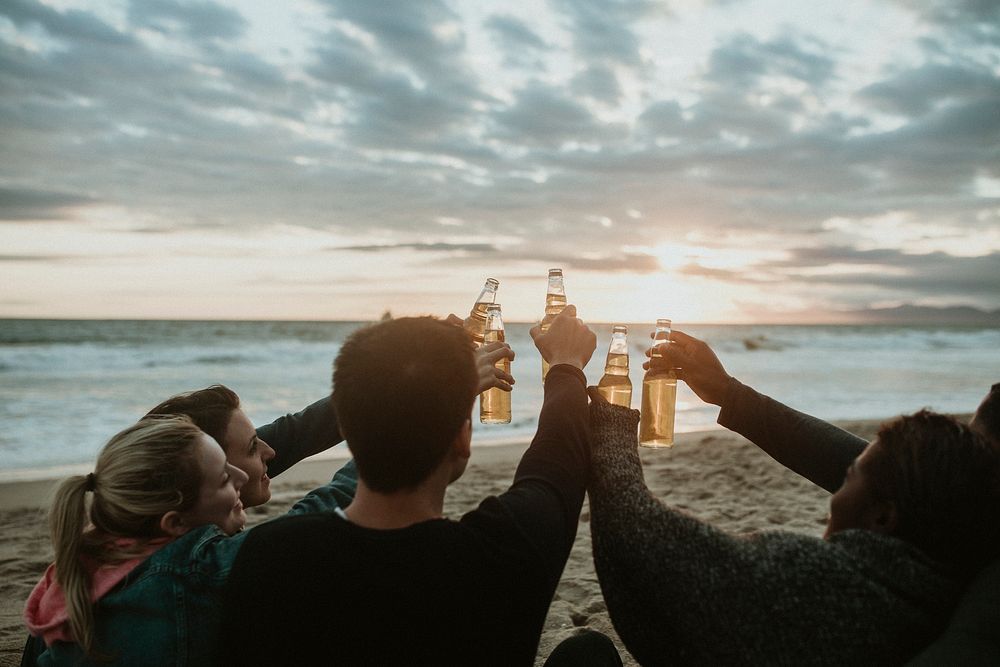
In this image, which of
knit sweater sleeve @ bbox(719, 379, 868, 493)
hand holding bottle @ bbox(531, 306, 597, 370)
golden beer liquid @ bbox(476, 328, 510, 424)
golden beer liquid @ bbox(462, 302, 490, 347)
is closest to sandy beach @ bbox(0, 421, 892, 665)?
golden beer liquid @ bbox(476, 328, 510, 424)

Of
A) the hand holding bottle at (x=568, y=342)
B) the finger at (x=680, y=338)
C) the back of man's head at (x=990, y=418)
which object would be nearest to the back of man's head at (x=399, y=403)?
the hand holding bottle at (x=568, y=342)

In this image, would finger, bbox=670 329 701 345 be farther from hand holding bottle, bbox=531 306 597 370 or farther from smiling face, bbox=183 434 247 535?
smiling face, bbox=183 434 247 535

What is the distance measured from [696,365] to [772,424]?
13.5 inches

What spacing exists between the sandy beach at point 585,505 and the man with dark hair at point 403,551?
2.10m

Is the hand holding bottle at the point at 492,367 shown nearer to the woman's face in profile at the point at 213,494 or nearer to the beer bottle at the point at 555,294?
the beer bottle at the point at 555,294

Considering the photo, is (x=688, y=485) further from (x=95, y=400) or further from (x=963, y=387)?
(x=963, y=387)

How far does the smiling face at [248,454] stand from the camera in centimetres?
248

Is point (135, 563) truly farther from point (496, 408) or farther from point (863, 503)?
point (863, 503)

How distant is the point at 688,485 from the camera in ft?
23.8

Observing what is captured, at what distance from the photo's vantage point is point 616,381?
2.67 metres

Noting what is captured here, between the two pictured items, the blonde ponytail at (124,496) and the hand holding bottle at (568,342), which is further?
the hand holding bottle at (568,342)

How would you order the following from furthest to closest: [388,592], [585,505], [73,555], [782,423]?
[585,505], [782,423], [73,555], [388,592]

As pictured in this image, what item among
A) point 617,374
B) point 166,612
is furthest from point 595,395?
point 166,612

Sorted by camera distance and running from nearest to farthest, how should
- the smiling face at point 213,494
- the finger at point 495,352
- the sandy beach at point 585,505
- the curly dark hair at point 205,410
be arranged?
the smiling face at point 213,494
the finger at point 495,352
the curly dark hair at point 205,410
the sandy beach at point 585,505
